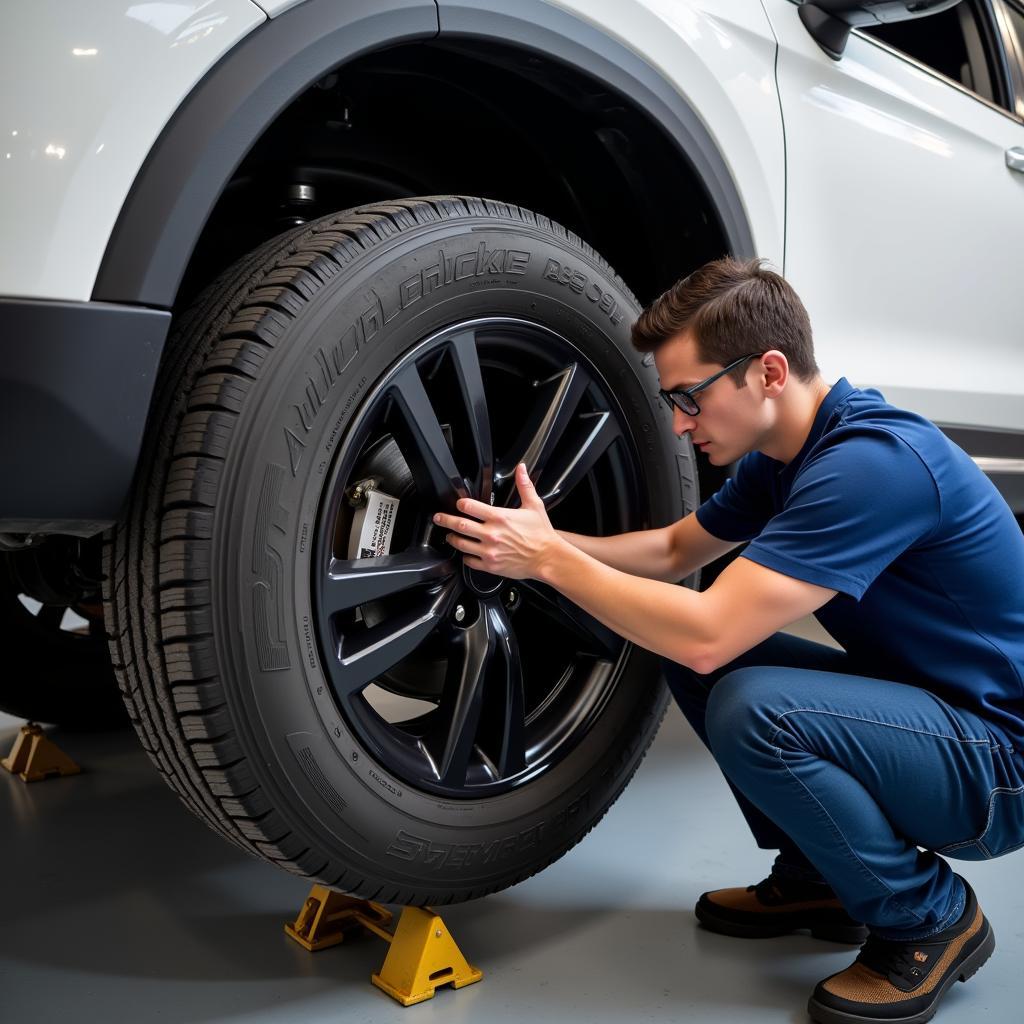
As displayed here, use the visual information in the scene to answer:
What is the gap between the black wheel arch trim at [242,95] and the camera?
43.1 inches

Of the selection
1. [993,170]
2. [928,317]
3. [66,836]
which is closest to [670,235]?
[928,317]

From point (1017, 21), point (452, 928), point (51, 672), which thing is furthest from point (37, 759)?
point (1017, 21)

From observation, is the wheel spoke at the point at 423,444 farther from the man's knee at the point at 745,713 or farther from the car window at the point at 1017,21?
the car window at the point at 1017,21

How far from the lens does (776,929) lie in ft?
5.23

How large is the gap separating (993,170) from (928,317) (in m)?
0.44

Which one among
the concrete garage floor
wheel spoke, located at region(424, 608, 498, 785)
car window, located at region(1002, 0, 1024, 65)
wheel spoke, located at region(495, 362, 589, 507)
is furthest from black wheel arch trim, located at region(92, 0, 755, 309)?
car window, located at region(1002, 0, 1024, 65)

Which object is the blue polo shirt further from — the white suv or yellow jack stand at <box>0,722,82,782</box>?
yellow jack stand at <box>0,722,82,782</box>

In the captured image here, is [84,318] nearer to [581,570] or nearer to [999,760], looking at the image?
[581,570]

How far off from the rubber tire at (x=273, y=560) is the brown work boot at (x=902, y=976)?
1.56 feet

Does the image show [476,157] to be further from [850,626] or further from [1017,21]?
[1017,21]

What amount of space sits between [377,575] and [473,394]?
0.90ft

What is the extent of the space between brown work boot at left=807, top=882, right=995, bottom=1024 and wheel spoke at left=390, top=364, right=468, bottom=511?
2.62 ft

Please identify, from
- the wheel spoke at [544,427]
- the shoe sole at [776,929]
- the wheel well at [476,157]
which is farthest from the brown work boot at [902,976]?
the wheel well at [476,157]

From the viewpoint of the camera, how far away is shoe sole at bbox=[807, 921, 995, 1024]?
1339 mm
